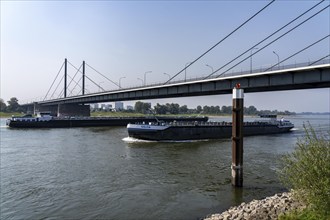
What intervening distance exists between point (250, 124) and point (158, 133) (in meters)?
25.5

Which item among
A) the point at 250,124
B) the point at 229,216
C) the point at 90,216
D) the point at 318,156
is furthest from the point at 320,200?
the point at 250,124

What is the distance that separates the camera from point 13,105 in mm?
189000

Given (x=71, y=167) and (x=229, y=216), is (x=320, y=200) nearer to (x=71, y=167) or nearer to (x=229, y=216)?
(x=229, y=216)

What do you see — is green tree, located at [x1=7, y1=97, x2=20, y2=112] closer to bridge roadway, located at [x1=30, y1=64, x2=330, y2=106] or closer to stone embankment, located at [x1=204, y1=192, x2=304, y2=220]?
bridge roadway, located at [x1=30, y1=64, x2=330, y2=106]

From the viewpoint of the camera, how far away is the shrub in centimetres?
922

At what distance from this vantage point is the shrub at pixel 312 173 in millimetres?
9219

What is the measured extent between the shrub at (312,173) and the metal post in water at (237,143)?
833 centimetres

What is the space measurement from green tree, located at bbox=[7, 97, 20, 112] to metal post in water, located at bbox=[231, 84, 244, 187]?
191 meters

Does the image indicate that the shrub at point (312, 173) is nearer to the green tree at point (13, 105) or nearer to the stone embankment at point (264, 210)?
the stone embankment at point (264, 210)

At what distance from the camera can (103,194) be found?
18.1 meters

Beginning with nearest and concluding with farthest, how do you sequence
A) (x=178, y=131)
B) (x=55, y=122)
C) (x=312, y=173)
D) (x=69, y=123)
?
1. (x=312, y=173)
2. (x=178, y=131)
3. (x=55, y=122)
4. (x=69, y=123)

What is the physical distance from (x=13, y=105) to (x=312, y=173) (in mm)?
204405

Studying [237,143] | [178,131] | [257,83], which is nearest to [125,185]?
[237,143]

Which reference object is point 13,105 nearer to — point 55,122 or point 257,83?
point 55,122
